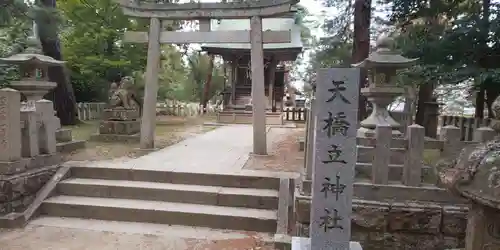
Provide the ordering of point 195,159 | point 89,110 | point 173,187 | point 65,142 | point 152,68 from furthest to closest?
1. point 89,110
2. point 152,68
3. point 65,142
4. point 195,159
5. point 173,187

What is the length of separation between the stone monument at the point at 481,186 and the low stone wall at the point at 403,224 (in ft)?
4.13

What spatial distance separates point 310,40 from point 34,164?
28908 mm

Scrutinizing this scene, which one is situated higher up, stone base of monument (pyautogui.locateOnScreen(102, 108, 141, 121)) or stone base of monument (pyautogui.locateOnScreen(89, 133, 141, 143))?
stone base of monument (pyautogui.locateOnScreen(102, 108, 141, 121))

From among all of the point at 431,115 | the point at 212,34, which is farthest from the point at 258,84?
the point at 431,115

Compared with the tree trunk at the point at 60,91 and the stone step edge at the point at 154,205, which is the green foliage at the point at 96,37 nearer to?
the tree trunk at the point at 60,91

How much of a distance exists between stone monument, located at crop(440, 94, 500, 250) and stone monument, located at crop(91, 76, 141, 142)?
8016mm

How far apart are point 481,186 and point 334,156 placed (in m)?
1.12

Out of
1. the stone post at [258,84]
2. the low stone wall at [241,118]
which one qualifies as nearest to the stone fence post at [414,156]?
the stone post at [258,84]

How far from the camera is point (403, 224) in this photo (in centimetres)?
425

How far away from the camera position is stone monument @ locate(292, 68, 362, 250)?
3.06 metres

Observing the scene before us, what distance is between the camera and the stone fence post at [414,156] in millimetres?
4180

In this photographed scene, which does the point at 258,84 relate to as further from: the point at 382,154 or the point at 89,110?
the point at 89,110

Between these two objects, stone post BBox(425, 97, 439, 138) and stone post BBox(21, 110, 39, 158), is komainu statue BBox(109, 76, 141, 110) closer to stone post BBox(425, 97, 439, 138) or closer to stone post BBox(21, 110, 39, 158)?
stone post BBox(21, 110, 39, 158)

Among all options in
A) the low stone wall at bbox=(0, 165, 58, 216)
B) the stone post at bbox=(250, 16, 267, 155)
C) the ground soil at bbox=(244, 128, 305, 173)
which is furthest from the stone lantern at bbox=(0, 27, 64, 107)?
the ground soil at bbox=(244, 128, 305, 173)
